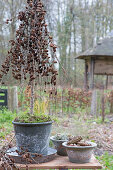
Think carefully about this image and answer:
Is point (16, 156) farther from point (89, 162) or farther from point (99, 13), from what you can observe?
point (99, 13)

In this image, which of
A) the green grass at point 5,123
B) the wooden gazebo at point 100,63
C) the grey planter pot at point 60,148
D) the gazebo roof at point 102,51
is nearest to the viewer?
the grey planter pot at point 60,148

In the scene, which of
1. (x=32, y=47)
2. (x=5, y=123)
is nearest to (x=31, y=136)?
(x=32, y=47)

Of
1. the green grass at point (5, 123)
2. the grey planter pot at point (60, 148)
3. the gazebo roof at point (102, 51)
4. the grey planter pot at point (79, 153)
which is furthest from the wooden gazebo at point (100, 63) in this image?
the grey planter pot at point (79, 153)

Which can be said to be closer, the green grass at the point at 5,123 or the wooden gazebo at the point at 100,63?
the green grass at the point at 5,123

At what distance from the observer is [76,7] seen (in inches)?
678

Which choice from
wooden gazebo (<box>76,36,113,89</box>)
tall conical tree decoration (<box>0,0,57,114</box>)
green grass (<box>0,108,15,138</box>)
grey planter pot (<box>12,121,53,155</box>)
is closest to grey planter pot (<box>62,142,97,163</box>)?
grey planter pot (<box>12,121,53,155</box>)

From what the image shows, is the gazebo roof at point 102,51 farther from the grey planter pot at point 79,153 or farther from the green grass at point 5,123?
the grey planter pot at point 79,153

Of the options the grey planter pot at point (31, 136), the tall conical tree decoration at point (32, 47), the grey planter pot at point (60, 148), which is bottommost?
the grey planter pot at point (60, 148)

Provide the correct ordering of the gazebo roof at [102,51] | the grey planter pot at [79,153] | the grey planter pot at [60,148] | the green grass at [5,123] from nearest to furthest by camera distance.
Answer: the grey planter pot at [79,153], the grey planter pot at [60,148], the green grass at [5,123], the gazebo roof at [102,51]

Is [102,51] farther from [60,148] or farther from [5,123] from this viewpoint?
[60,148]

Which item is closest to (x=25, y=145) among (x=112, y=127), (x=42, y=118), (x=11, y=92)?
(x=42, y=118)

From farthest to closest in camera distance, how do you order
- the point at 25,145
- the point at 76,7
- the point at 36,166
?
the point at 76,7 → the point at 25,145 → the point at 36,166

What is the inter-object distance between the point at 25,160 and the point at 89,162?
2.07ft

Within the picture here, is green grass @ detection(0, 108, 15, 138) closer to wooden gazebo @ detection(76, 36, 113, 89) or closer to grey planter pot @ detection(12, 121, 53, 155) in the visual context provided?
grey planter pot @ detection(12, 121, 53, 155)
